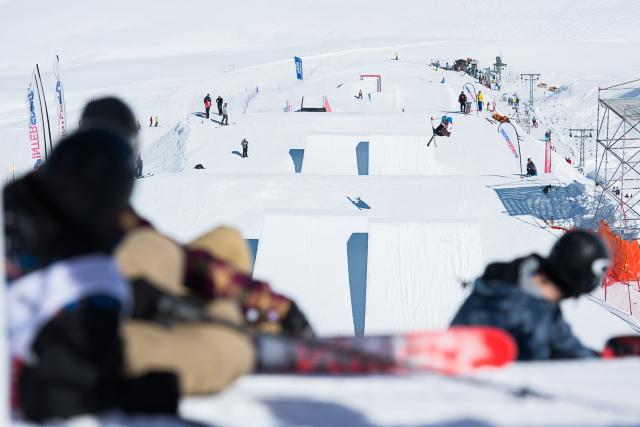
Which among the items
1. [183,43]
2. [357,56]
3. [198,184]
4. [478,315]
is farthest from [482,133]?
[183,43]

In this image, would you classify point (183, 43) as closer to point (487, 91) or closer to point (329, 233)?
point (487, 91)

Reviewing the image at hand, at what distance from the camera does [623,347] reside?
338 cm

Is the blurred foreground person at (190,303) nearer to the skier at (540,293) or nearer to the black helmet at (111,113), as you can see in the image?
the black helmet at (111,113)

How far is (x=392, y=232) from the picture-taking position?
9.84m

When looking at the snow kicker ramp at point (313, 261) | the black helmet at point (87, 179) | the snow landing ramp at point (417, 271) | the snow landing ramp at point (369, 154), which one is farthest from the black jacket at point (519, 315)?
the snow landing ramp at point (369, 154)

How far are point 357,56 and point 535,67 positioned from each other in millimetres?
20934

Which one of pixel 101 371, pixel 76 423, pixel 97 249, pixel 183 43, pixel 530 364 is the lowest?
pixel 530 364

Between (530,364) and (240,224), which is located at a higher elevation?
(530,364)

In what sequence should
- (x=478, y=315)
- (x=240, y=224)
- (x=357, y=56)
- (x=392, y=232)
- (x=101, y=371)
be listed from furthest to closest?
(x=357, y=56)
(x=240, y=224)
(x=392, y=232)
(x=478, y=315)
(x=101, y=371)

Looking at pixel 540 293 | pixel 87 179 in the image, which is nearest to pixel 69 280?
pixel 87 179

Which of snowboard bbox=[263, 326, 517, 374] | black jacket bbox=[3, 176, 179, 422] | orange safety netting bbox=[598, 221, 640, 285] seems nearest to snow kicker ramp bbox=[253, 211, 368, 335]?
snowboard bbox=[263, 326, 517, 374]

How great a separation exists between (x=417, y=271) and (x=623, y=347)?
19.8 feet

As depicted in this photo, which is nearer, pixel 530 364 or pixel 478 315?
pixel 530 364

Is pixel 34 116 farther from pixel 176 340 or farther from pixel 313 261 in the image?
pixel 176 340
